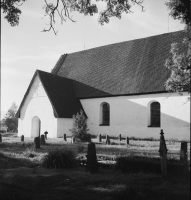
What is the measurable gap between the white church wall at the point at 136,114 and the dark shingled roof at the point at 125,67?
2.67 feet

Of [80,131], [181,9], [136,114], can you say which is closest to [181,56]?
[181,9]

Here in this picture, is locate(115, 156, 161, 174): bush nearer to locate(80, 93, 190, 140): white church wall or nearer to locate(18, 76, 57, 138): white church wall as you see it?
locate(80, 93, 190, 140): white church wall

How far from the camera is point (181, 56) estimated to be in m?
12.3

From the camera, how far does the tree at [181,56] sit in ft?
14.9

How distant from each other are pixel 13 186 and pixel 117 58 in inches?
912

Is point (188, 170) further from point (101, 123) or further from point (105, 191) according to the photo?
point (101, 123)

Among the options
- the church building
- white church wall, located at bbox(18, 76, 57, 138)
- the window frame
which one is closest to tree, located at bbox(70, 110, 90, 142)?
the church building

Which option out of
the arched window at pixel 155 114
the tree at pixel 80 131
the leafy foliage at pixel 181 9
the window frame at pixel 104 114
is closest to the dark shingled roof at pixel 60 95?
the window frame at pixel 104 114

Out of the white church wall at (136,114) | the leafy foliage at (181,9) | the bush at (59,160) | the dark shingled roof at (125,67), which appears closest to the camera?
the leafy foliage at (181,9)

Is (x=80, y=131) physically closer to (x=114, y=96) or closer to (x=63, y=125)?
(x=63, y=125)

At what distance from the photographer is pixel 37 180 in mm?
7113

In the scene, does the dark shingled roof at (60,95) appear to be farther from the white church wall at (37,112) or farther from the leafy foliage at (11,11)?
the leafy foliage at (11,11)

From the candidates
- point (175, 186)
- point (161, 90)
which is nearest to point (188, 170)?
point (175, 186)

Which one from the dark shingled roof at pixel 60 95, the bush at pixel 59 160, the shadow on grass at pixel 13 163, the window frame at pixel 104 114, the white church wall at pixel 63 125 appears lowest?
the shadow on grass at pixel 13 163
